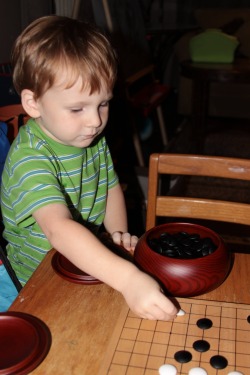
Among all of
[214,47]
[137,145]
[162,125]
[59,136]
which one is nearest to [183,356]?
[59,136]

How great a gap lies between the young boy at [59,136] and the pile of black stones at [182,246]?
0.09 meters

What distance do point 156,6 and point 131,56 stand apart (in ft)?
6.66

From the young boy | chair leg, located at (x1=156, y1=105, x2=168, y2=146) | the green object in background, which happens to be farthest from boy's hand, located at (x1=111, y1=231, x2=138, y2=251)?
chair leg, located at (x1=156, y1=105, x2=168, y2=146)

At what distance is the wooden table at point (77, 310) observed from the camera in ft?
2.25

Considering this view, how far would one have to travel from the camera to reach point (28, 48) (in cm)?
99

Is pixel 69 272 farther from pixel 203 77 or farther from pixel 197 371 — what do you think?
pixel 203 77

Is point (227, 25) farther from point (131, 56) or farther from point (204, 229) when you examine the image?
point (204, 229)

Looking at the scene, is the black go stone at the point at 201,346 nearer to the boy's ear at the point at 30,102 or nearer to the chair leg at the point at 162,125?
the boy's ear at the point at 30,102

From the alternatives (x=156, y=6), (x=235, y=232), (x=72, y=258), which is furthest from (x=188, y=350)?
(x=156, y=6)

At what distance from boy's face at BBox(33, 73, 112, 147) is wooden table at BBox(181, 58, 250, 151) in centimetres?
238

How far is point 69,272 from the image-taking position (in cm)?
89

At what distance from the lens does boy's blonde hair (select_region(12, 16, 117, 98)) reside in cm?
94

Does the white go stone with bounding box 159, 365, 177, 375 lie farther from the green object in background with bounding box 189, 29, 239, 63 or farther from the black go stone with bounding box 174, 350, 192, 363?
the green object in background with bounding box 189, 29, 239, 63

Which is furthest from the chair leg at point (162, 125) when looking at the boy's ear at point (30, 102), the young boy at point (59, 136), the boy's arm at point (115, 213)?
the boy's ear at point (30, 102)
